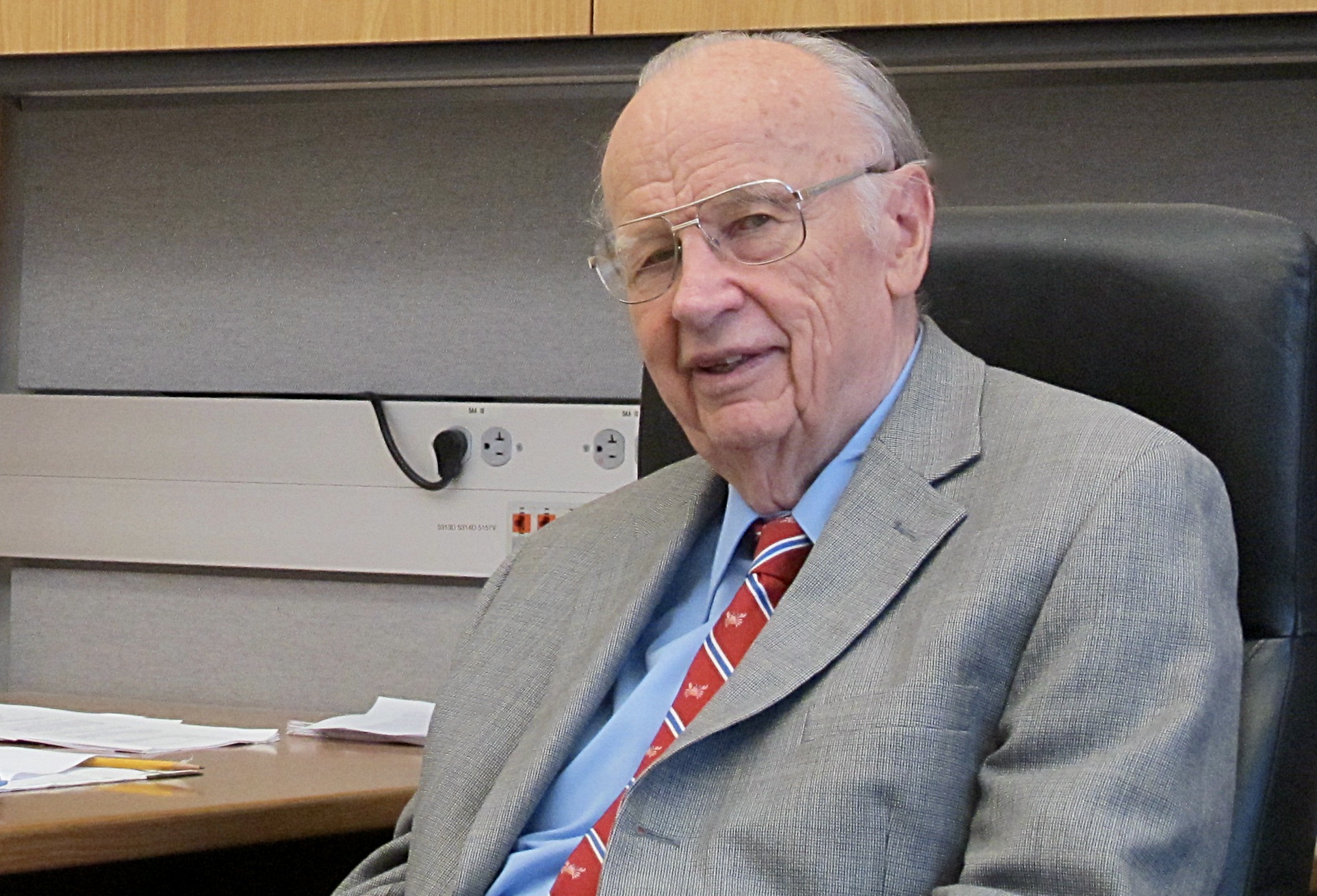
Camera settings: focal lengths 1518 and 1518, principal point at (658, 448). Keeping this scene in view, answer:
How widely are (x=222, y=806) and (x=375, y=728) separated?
1.33 feet

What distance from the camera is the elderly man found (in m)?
0.83

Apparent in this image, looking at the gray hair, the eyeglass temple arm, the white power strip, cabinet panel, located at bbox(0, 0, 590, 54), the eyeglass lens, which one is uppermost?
cabinet panel, located at bbox(0, 0, 590, 54)

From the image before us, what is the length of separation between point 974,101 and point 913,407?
81 centimetres

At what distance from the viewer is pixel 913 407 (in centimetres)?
104

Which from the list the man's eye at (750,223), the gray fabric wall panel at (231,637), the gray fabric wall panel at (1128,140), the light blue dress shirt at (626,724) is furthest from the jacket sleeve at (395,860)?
the gray fabric wall panel at (1128,140)

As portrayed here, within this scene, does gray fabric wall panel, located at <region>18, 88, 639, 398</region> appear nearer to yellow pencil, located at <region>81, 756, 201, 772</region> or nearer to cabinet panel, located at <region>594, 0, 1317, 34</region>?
cabinet panel, located at <region>594, 0, 1317, 34</region>

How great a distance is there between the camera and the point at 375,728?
1.56 metres

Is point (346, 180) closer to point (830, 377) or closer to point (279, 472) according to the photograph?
point (279, 472)

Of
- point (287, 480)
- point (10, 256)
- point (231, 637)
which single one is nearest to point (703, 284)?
point (287, 480)

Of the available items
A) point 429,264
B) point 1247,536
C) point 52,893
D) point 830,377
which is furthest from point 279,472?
point 1247,536

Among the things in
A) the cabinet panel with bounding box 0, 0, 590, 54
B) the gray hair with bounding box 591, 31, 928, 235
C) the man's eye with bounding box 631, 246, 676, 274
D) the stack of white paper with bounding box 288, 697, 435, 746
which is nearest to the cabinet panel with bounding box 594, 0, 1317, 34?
the cabinet panel with bounding box 0, 0, 590, 54

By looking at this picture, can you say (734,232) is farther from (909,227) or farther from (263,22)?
(263,22)

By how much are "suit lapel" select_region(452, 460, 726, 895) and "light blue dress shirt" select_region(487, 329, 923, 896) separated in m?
0.02

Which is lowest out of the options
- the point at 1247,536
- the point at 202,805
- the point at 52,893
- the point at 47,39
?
the point at 52,893
